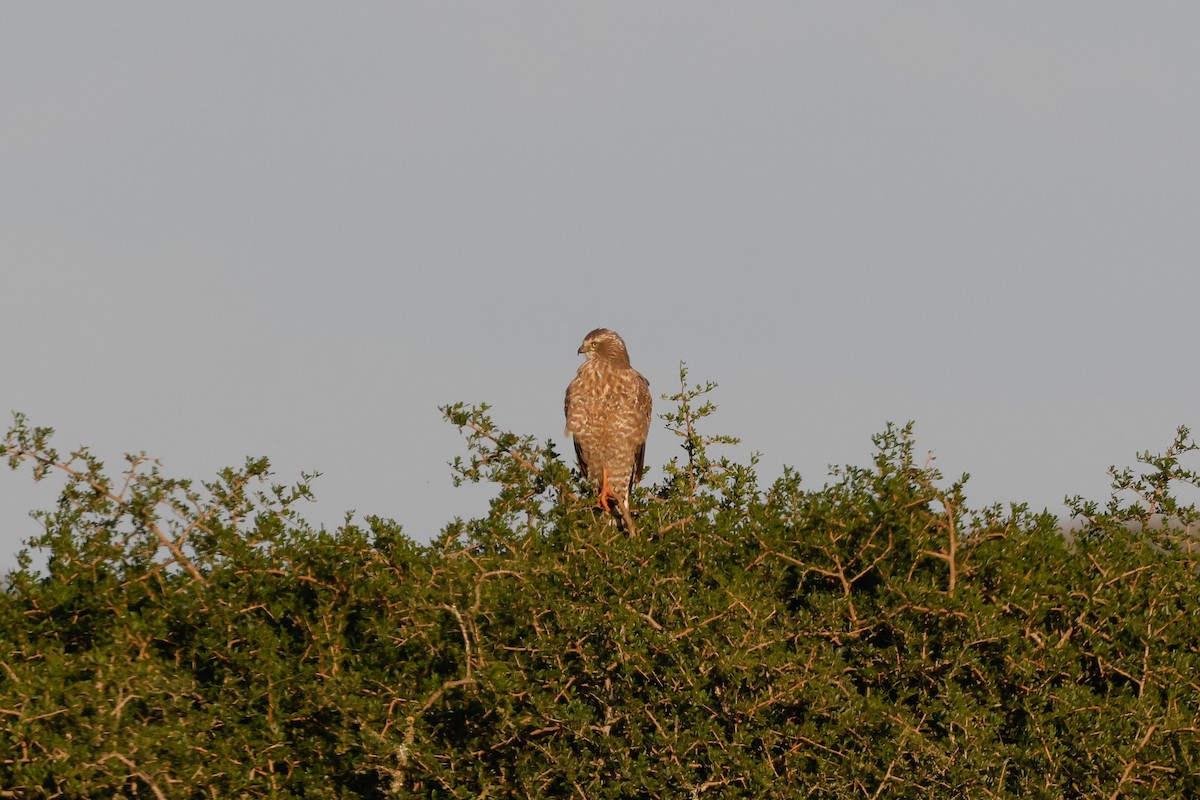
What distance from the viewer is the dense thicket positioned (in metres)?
5.36

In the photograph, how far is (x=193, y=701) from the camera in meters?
5.90

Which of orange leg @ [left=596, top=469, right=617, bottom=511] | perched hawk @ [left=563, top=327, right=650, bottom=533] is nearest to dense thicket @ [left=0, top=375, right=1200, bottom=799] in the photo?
orange leg @ [left=596, top=469, right=617, bottom=511]

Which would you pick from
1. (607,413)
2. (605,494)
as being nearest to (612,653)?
(605,494)

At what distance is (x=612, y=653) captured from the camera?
5.40 m

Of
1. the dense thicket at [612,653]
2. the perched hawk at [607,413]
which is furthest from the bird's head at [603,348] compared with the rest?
the dense thicket at [612,653]

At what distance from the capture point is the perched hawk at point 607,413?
10125mm

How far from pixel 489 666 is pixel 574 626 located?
37 cm

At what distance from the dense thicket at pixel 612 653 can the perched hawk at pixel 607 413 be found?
3.41 meters

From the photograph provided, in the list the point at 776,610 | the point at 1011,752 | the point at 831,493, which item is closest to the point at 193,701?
the point at 776,610

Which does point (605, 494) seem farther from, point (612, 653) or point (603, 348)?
point (612, 653)

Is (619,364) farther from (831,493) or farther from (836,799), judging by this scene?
(836,799)

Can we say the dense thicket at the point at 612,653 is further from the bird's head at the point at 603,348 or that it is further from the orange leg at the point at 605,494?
the bird's head at the point at 603,348

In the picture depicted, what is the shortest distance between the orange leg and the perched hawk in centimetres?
4

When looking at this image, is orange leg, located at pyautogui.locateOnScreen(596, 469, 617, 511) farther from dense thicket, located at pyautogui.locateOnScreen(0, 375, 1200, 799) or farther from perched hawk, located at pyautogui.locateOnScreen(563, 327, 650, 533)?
dense thicket, located at pyautogui.locateOnScreen(0, 375, 1200, 799)
